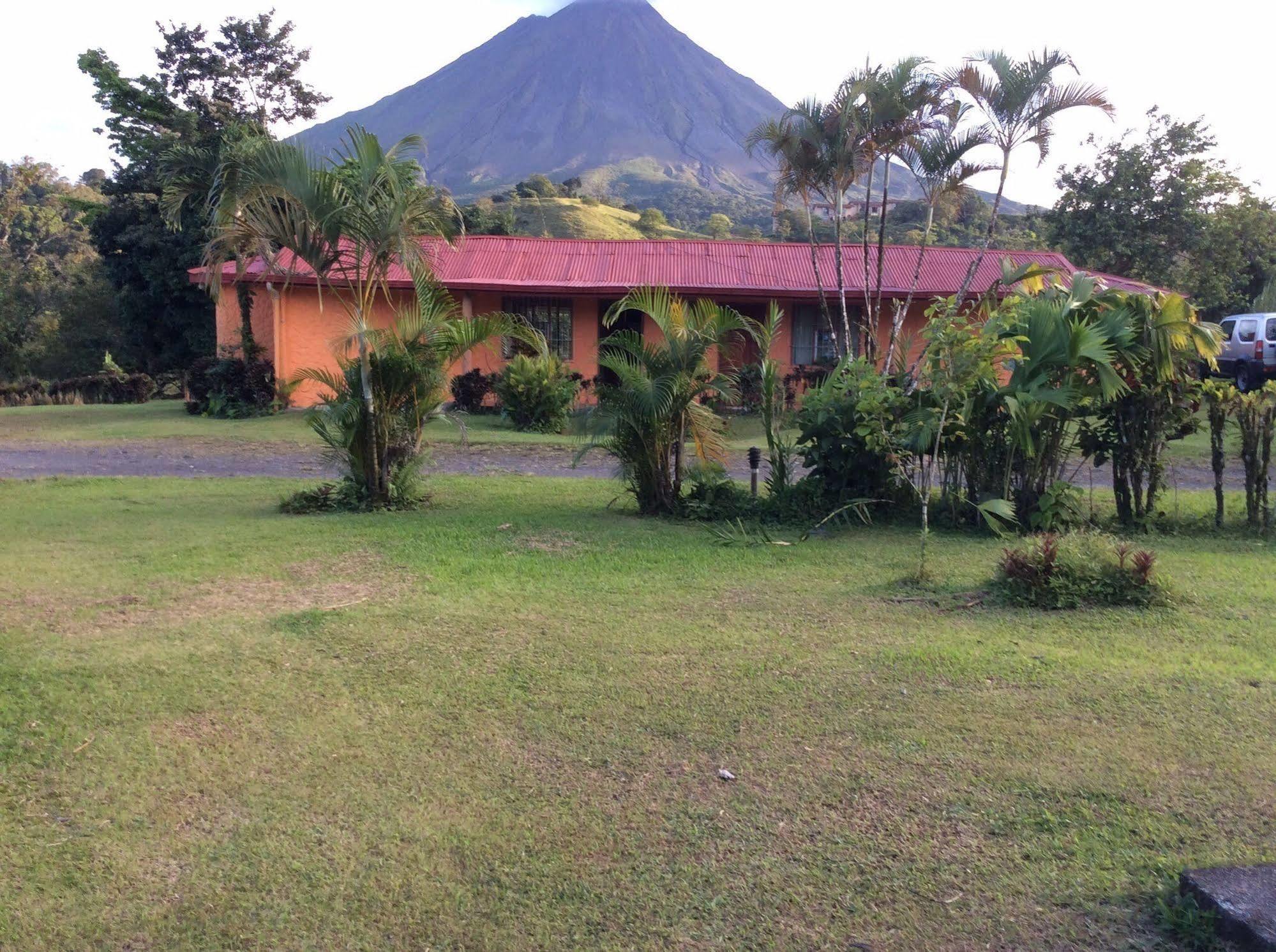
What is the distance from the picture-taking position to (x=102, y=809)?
3.54 meters

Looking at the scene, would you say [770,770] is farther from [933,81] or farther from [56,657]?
[933,81]

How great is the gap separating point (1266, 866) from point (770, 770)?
157 centimetres

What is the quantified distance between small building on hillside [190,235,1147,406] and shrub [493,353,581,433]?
3.14 metres

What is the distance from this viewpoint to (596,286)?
19.4 metres

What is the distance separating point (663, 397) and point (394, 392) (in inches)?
97.8

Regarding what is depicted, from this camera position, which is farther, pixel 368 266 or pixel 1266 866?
pixel 368 266

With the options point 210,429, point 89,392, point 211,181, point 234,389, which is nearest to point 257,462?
point 210,429

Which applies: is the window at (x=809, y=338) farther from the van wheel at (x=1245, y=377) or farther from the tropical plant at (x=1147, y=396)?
the tropical plant at (x=1147, y=396)

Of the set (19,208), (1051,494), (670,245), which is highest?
(19,208)

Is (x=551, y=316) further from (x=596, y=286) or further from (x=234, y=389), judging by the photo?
(x=234, y=389)

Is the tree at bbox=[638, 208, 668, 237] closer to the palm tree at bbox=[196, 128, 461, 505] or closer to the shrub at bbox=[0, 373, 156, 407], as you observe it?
the shrub at bbox=[0, 373, 156, 407]

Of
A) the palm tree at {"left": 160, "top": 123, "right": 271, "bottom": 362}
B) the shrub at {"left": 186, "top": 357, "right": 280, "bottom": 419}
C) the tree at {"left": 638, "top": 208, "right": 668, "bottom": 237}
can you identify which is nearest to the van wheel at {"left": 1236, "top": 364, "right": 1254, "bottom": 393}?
the shrub at {"left": 186, "top": 357, "right": 280, "bottom": 419}

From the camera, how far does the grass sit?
3021 millimetres

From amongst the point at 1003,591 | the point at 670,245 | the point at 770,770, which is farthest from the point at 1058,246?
the point at 770,770
